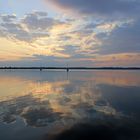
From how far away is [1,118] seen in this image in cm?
2072

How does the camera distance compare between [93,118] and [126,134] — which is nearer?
[126,134]

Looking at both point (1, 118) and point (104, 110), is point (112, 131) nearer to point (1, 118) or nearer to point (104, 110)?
point (104, 110)

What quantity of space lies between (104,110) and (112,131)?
25.1 ft

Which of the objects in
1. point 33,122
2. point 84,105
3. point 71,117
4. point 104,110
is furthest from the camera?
point 84,105

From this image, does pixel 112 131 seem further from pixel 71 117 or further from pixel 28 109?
pixel 28 109

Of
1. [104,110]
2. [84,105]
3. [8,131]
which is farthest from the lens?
[84,105]

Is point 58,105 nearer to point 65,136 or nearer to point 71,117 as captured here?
point 71,117

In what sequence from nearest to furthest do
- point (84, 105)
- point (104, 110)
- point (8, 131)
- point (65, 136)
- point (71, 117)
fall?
point (65, 136) < point (8, 131) < point (71, 117) < point (104, 110) < point (84, 105)

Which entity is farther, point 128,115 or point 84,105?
point 84,105

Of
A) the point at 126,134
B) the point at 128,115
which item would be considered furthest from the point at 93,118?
the point at 126,134

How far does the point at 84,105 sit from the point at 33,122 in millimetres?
8870

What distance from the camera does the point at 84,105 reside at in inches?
1069

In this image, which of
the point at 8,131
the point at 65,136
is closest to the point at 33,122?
the point at 8,131

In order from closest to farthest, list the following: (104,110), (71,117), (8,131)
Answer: (8,131) → (71,117) → (104,110)
